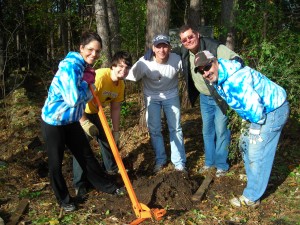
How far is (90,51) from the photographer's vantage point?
129 inches

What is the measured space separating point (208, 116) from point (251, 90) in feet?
4.75

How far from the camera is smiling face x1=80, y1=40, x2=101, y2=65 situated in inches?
128

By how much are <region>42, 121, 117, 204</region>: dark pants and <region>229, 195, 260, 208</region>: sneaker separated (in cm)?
156

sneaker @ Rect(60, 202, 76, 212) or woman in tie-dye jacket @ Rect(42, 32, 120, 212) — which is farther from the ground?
woman in tie-dye jacket @ Rect(42, 32, 120, 212)

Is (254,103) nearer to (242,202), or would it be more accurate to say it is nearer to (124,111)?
(242,202)

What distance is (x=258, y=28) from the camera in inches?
211

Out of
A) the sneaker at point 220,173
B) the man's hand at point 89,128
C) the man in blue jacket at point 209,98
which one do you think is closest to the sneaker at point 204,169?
the man in blue jacket at point 209,98

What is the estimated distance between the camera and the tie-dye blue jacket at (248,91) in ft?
10.4

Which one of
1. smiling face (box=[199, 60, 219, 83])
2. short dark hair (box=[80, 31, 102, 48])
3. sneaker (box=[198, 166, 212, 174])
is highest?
short dark hair (box=[80, 31, 102, 48])

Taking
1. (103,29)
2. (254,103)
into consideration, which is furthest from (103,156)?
(103,29)

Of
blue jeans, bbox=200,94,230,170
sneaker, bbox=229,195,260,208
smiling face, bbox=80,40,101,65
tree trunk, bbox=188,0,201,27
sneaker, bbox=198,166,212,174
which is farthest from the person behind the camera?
tree trunk, bbox=188,0,201,27

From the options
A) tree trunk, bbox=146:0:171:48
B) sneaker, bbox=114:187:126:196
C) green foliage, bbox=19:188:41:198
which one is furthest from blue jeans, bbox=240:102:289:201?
green foliage, bbox=19:188:41:198

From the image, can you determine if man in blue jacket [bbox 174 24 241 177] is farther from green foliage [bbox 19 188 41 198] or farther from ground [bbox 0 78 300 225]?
green foliage [bbox 19 188 41 198]

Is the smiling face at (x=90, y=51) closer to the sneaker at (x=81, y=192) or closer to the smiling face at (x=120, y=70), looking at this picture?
the smiling face at (x=120, y=70)
